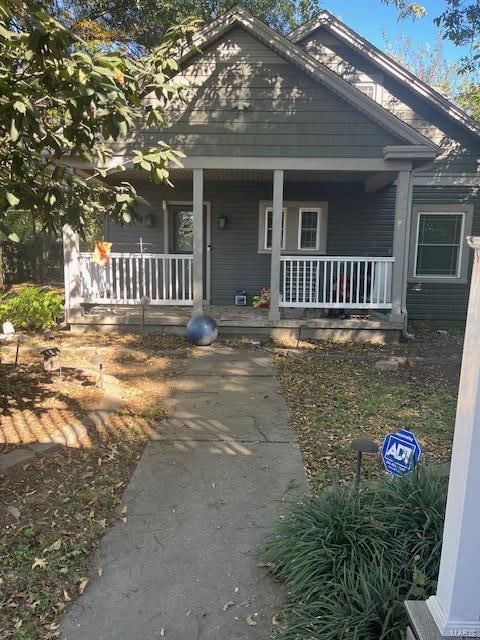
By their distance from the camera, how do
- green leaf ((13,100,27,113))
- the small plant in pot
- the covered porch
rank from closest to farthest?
1. green leaf ((13,100,27,113))
2. the covered porch
3. the small plant in pot

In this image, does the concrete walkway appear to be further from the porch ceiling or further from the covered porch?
the porch ceiling

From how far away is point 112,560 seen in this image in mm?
2613

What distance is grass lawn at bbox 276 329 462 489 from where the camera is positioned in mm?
3982

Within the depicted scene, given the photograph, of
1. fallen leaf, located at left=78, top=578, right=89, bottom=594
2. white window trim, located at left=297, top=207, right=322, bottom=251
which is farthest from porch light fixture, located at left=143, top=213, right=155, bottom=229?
fallen leaf, located at left=78, top=578, right=89, bottom=594

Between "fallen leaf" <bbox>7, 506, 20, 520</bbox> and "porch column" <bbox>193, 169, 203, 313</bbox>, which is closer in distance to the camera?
"fallen leaf" <bbox>7, 506, 20, 520</bbox>

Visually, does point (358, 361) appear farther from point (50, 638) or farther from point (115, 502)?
point (50, 638)

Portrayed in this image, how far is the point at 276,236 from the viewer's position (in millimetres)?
8086

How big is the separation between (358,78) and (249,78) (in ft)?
13.6

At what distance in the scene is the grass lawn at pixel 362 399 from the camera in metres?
3.98

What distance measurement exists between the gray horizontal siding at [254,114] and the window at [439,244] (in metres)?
3.28

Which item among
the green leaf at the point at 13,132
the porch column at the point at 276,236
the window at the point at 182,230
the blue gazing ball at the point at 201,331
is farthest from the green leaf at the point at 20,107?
the window at the point at 182,230

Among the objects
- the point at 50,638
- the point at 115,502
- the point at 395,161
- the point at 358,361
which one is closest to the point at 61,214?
the point at 115,502

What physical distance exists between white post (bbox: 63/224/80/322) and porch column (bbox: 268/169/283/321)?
11.4 feet

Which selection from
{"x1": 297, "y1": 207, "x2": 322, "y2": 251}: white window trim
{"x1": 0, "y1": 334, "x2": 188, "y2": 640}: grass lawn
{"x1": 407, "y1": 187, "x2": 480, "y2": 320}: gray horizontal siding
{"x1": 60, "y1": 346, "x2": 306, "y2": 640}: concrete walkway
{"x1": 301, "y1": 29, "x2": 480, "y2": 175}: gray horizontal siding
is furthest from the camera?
{"x1": 407, "y1": 187, "x2": 480, "y2": 320}: gray horizontal siding
